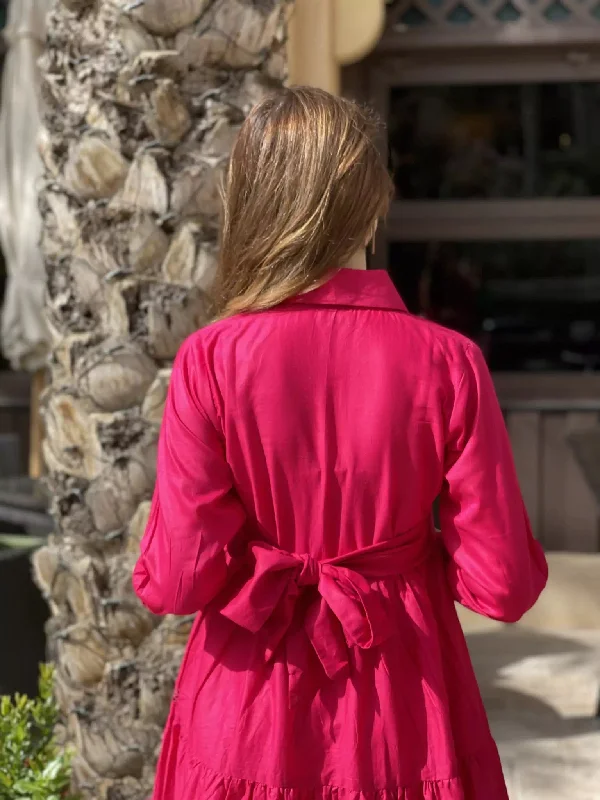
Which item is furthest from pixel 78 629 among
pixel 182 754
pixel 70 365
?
pixel 182 754

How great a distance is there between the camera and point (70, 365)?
7.20 feet

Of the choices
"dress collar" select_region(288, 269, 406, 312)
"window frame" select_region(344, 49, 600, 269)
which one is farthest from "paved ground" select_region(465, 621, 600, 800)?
"window frame" select_region(344, 49, 600, 269)

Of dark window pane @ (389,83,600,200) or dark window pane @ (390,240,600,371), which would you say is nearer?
dark window pane @ (389,83,600,200)

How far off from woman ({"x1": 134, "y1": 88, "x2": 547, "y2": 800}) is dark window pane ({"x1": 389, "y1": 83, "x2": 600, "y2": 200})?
372 cm

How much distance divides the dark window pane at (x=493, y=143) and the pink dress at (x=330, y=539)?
12.3 feet

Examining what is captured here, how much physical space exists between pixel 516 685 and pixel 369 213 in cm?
242

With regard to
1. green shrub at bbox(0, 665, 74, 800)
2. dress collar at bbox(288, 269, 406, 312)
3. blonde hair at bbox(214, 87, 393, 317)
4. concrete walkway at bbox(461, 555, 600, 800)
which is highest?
blonde hair at bbox(214, 87, 393, 317)

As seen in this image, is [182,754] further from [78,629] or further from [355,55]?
[355,55]

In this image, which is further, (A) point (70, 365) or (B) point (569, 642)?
(B) point (569, 642)

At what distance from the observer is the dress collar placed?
1302 mm

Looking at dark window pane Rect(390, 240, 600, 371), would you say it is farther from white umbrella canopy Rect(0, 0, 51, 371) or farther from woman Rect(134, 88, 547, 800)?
woman Rect(134, 88, 547, 800)

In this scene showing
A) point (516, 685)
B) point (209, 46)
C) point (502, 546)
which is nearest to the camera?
point (502, 546)

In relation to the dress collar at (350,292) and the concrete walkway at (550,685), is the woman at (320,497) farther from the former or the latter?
the concrete walkway at (550,685)

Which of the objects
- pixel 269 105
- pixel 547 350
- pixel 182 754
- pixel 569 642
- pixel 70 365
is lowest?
pixel 569 642
